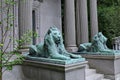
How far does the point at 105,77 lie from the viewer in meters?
10.0

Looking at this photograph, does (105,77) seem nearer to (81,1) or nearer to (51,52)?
(51,52)

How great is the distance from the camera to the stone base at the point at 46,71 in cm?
639

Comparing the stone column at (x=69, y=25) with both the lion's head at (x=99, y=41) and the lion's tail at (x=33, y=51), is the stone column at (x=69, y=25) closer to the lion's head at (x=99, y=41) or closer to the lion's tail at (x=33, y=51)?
the lion's head at (x=99, y=41)

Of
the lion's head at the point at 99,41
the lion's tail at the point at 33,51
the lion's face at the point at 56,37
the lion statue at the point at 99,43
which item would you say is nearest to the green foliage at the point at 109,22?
the lion statue at the point at 99,43

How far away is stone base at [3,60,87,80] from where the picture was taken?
252 inches

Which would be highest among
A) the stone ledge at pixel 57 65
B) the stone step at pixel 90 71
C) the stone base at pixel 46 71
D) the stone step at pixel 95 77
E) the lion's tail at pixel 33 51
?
the lion's tail at pixel 33 51

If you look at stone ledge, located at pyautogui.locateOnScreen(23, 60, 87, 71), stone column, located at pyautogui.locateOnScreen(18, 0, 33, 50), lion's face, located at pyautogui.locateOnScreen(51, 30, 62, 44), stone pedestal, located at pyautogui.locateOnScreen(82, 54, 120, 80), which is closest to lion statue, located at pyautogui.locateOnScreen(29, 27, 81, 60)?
lion's face, located at pyautogui.locateOnScreen(51, 30, 62, 44)

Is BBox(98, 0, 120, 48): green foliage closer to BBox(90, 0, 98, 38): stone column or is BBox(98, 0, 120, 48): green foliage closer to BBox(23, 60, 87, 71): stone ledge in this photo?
BBox(90, 0, 98, 38): stone column

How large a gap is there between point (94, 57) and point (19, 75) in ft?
14.0

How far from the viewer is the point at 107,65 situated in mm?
9969

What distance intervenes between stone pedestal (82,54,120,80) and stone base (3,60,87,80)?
123 inches

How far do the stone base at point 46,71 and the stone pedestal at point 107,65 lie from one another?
10.3 feet

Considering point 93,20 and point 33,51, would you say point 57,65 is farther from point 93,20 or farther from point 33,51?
point 93,20

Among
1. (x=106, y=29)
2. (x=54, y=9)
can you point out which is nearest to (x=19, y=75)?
(x=54, y=9)
